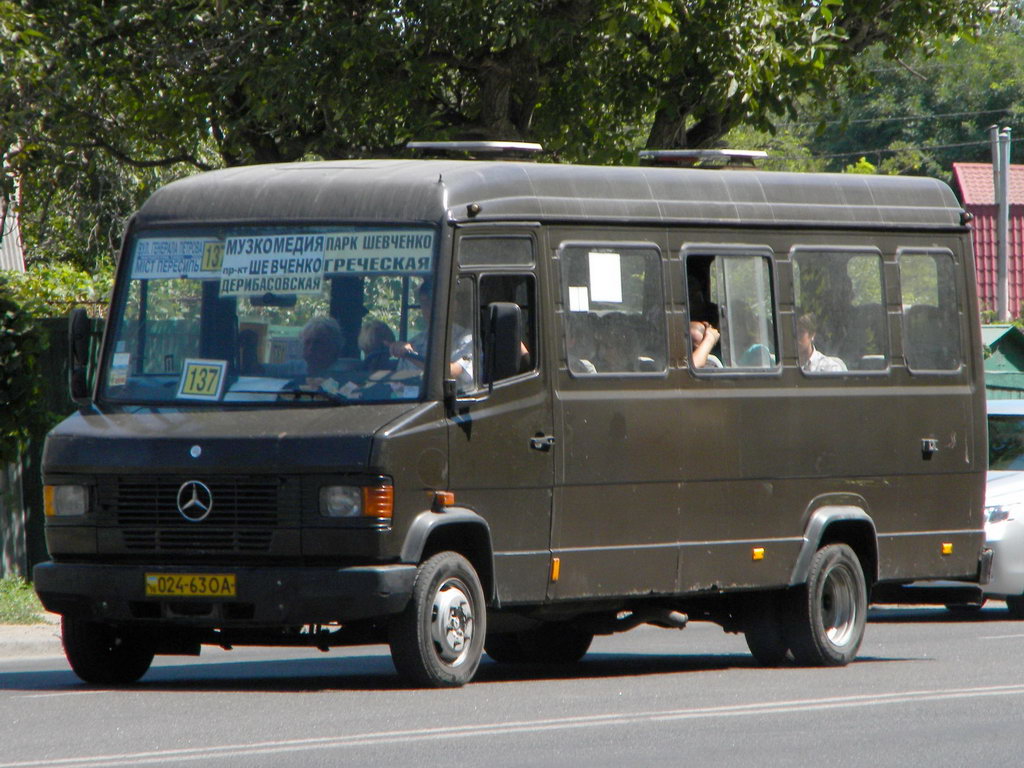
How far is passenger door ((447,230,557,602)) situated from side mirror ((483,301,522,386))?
45mm

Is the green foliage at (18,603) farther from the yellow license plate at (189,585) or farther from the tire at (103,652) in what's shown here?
the yellow license plate at (189,585)

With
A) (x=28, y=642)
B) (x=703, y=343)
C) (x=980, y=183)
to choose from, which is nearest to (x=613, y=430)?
(x=703, y=343)

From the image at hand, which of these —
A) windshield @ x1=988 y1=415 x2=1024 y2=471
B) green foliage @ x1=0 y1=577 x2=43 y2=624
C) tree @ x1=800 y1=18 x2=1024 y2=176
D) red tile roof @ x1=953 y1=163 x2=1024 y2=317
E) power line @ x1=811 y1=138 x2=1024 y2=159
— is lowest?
green foliage @ x1=0 y1=577 x2=43 y2=624

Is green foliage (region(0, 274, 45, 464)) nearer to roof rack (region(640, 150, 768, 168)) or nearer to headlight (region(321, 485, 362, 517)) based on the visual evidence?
roof rack (region(640, 150, 768, 168))

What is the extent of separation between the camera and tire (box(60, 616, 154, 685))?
32.7 ft

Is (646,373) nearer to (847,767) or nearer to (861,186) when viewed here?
(861,186)

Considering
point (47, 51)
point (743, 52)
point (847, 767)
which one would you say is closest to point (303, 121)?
point (47, 51)

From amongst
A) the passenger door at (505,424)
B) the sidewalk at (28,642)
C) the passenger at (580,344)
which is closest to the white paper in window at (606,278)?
the passenger at (580,344)

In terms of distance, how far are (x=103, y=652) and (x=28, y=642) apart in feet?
10.1

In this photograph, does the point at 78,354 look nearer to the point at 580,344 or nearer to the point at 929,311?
the point at 580,344

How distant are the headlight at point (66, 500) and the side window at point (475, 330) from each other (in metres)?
1.92

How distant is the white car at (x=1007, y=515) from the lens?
600 inches

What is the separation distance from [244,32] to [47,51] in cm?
184

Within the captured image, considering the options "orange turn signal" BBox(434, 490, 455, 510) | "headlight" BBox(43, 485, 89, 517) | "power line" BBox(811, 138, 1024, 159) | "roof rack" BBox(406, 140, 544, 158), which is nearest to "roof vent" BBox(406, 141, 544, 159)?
"roof rack" BBox(406, 140, 544, 158)
